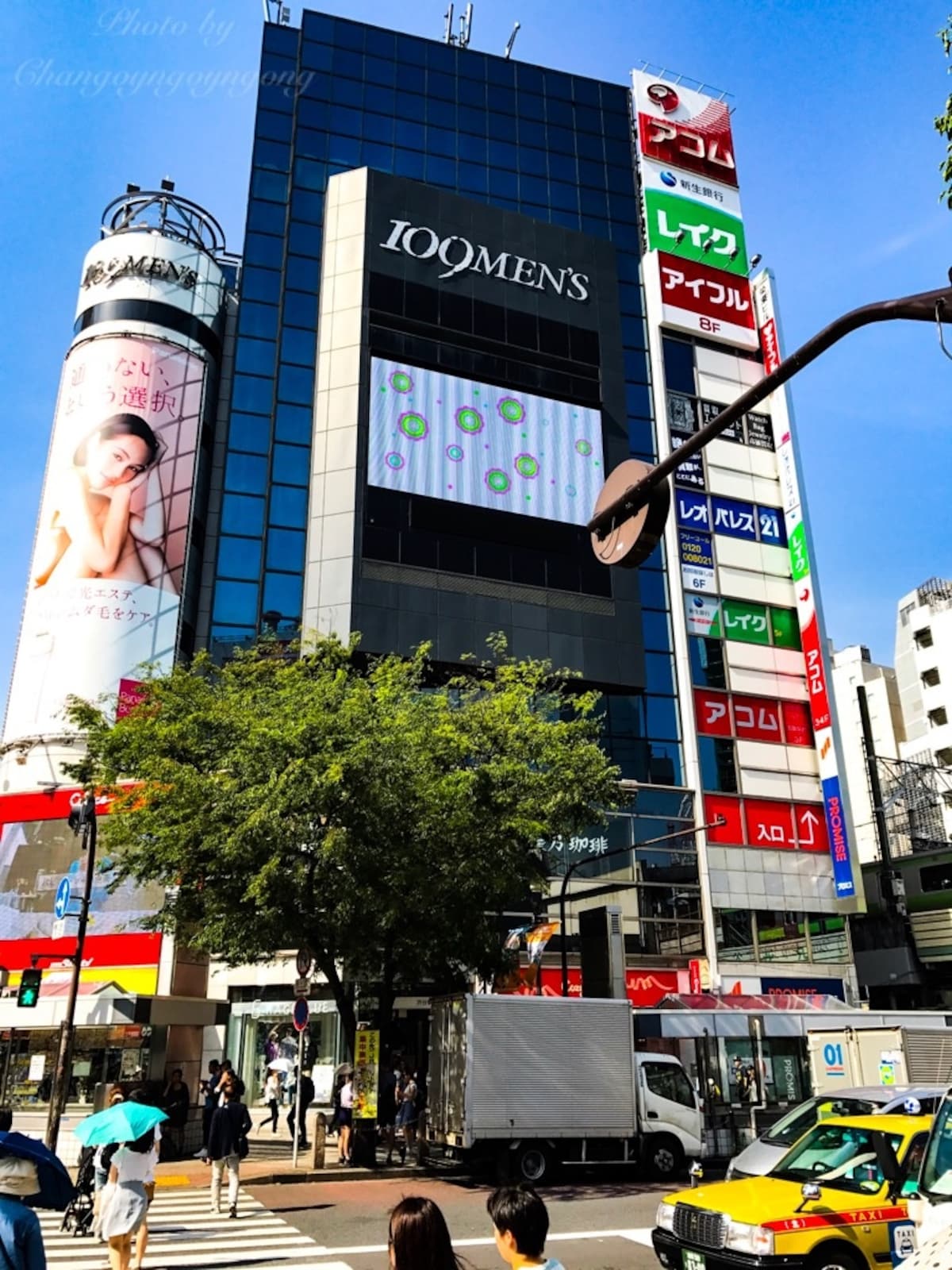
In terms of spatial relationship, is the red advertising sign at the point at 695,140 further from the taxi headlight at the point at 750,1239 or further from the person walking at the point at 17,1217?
the person walking at the point at 17,1217

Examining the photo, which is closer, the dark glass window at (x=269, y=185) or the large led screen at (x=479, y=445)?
the large led screen at (x=479, y=445)

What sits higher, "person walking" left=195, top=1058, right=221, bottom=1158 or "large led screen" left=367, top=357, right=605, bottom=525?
"large led screen" left=367, top=357, right=605, bottom=525

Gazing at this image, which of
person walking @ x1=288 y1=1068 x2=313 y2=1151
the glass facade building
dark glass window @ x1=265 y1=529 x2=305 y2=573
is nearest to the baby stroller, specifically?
person walking @ x1=288 y1=1068 x2=313 y2=1151

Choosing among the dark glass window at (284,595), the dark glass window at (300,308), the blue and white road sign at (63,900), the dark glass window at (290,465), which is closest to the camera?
the blue and white road sign at (63,900)

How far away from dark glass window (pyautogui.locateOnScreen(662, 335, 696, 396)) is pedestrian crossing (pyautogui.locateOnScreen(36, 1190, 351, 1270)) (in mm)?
37171

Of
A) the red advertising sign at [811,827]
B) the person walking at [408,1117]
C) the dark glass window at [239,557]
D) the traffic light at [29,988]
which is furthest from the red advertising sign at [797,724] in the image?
the traffic light at [29,988]

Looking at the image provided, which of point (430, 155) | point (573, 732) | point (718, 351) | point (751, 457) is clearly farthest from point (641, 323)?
point (573, 732)

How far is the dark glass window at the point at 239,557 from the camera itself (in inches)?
1544

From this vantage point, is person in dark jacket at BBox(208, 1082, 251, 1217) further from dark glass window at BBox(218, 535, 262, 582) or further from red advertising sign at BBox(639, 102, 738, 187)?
red advertising sign at BBox(639, 102, 738, 187)

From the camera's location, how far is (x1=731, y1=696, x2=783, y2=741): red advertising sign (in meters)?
40.9

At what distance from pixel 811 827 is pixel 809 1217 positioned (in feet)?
109

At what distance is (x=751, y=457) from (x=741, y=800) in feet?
49.3

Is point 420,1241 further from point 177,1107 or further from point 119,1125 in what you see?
point 177,1107

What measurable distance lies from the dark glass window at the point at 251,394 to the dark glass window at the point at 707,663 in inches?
756
